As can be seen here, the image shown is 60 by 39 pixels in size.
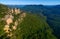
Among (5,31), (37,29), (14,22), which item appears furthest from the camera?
(37,29)

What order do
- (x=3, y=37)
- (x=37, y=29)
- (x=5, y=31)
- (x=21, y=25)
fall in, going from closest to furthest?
(x=3, y=37)
(x=5, y=31)
(x=21, y=25)
(x=37, y=29)

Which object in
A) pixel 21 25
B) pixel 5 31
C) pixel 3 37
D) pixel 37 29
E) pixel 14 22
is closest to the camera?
pixel 3 37

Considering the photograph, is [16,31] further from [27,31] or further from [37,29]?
[37,29]

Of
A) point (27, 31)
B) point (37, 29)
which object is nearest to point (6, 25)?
point (27, 31)

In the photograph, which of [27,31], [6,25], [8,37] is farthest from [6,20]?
[27,31]

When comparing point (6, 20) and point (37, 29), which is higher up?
point (6, 20)

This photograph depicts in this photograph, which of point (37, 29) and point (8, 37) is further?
point (37, 29)

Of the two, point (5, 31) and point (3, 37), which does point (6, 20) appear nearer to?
point (5, 31)

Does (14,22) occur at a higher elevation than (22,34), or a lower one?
higher

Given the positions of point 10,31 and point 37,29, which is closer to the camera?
point 10,31
